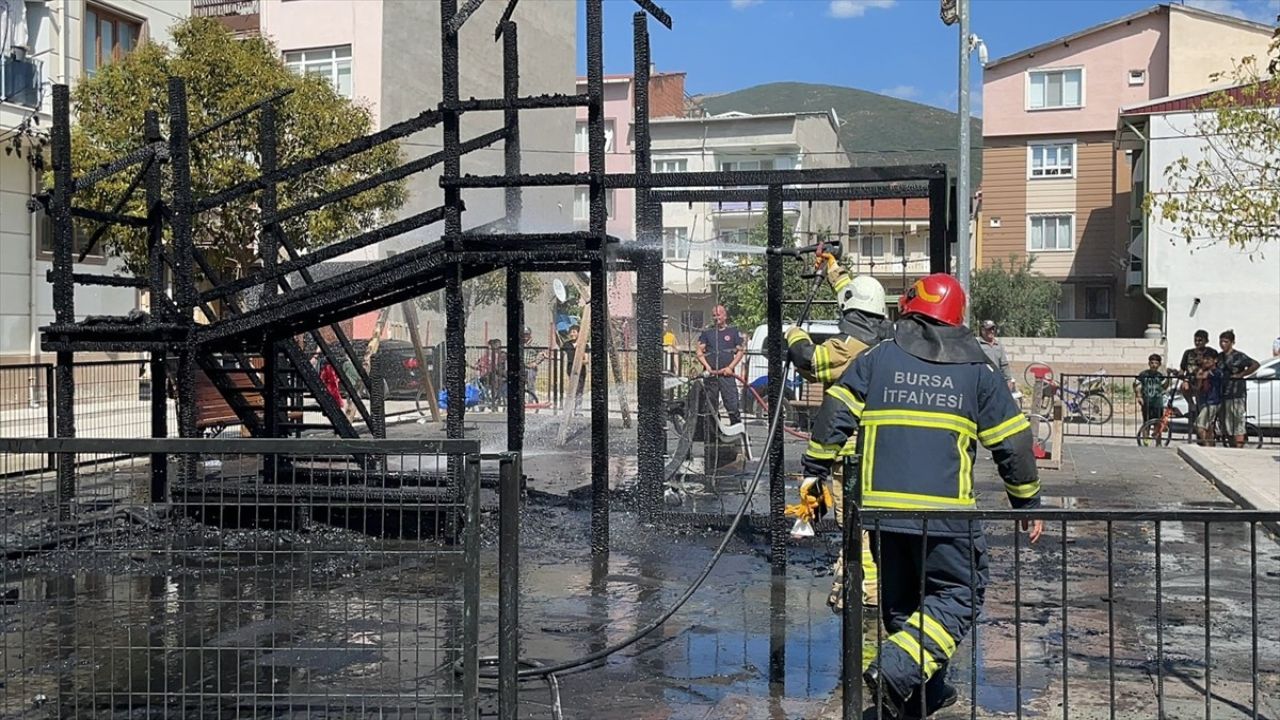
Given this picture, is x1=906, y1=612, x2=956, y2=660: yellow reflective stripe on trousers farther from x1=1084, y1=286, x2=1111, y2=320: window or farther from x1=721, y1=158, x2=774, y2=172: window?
x1=1084, y1=286, x2=1111, y2=320: window

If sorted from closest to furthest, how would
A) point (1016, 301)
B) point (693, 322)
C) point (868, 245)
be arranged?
1. point (693, 322)
2. point (868, 245)
3. point (1016, 301)

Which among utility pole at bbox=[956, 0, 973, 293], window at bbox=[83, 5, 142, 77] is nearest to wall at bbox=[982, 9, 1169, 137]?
utility pole at bbox=[956, 0, 973, 293]

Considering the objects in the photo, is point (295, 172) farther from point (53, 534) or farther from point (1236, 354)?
point (1236, 354)

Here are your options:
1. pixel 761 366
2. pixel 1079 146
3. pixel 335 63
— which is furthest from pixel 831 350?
pixel 1079 146

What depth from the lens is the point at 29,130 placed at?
21.8 metres

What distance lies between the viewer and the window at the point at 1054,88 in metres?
46.7

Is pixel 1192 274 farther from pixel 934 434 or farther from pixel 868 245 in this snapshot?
pixel 934 434

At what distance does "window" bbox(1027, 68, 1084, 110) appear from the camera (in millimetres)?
46719

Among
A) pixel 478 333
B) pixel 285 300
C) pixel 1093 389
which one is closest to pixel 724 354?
pixel 285 300

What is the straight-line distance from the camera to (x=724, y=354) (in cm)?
1078

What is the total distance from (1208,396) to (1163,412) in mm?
808

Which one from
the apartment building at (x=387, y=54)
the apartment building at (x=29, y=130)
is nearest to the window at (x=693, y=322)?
the apartment building at (x=29, y=130)

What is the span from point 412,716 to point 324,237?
15377 mm

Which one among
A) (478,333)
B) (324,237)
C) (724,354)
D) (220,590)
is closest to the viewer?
(220,590)
